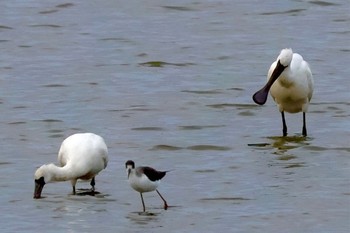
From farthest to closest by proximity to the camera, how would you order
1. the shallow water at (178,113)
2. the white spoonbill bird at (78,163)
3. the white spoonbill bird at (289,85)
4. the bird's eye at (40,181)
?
1. the white spoonbill bird at (289,85)
2. the white spoonbill bird at (78,163)
3. the bird's eye at (40,181)
4. the shallow water at (178,113)

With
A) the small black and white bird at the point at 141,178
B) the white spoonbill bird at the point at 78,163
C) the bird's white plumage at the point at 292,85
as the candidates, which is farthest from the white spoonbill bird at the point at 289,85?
the small black and white bird at the point at 141,178

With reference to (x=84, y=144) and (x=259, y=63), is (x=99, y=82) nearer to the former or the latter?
(x=259, y=63)

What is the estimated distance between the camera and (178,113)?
1798cm

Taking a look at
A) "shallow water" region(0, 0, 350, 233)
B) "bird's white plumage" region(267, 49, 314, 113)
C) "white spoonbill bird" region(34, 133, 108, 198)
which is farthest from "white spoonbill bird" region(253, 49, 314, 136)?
"white spoonbill bird" region(34, 133, 108, 198)

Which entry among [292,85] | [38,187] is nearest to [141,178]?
[38,187]

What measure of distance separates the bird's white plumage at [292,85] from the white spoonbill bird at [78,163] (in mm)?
3423

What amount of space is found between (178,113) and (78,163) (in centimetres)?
458

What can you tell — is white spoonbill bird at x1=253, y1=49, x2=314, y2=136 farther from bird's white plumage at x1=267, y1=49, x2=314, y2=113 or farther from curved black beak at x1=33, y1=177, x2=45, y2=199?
curved black beak at x1=33, y1=177, x2=45, y2=199

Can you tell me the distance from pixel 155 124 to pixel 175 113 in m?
0.78

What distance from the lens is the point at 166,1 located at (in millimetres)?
27062

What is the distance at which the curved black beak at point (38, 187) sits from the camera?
13.0 metres

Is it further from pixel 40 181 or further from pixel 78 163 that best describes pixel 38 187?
pixel 78 163

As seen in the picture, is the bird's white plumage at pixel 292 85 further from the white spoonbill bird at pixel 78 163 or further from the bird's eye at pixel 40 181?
the bird's eye at pixel 40 181

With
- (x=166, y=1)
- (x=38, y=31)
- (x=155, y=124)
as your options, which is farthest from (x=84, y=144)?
(x=166, y=1)
